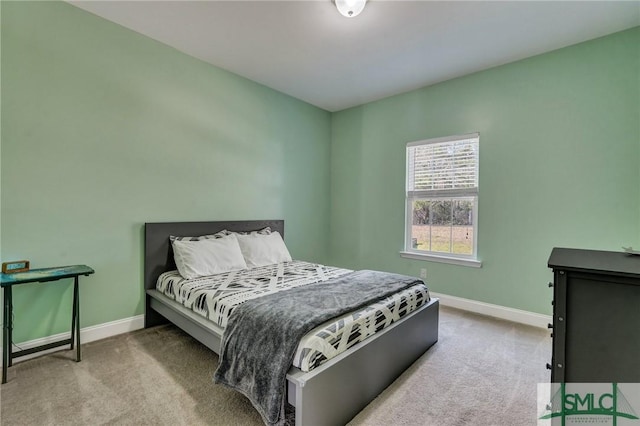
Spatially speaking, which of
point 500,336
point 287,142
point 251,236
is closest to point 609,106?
point 500,336

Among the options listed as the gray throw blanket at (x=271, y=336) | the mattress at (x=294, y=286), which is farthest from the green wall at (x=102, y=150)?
the gray throw blanket at (x=271, y=336)

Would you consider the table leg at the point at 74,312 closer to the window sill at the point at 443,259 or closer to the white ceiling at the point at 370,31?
the white ceiling at the point at 370,31

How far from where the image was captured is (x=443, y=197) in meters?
Answer: 3.52

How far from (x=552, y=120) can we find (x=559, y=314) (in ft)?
8.05

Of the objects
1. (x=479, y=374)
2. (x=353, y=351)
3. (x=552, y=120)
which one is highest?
(x=552, y=120)

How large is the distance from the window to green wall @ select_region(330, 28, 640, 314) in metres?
0.11

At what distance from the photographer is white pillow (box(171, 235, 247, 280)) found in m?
2.61

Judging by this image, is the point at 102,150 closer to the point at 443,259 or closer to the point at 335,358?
the point at 335,358

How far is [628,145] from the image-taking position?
245 cm

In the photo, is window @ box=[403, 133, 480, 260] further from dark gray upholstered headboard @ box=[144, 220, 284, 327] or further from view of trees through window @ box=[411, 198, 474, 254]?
dark gray upholstered headboard @ box=[144, 220, 284, 327]

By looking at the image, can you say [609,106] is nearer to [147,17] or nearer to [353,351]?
[353,351]

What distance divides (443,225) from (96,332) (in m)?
3.64

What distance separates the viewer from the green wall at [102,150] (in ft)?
6.91

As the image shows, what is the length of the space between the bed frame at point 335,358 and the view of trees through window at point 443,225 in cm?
120
